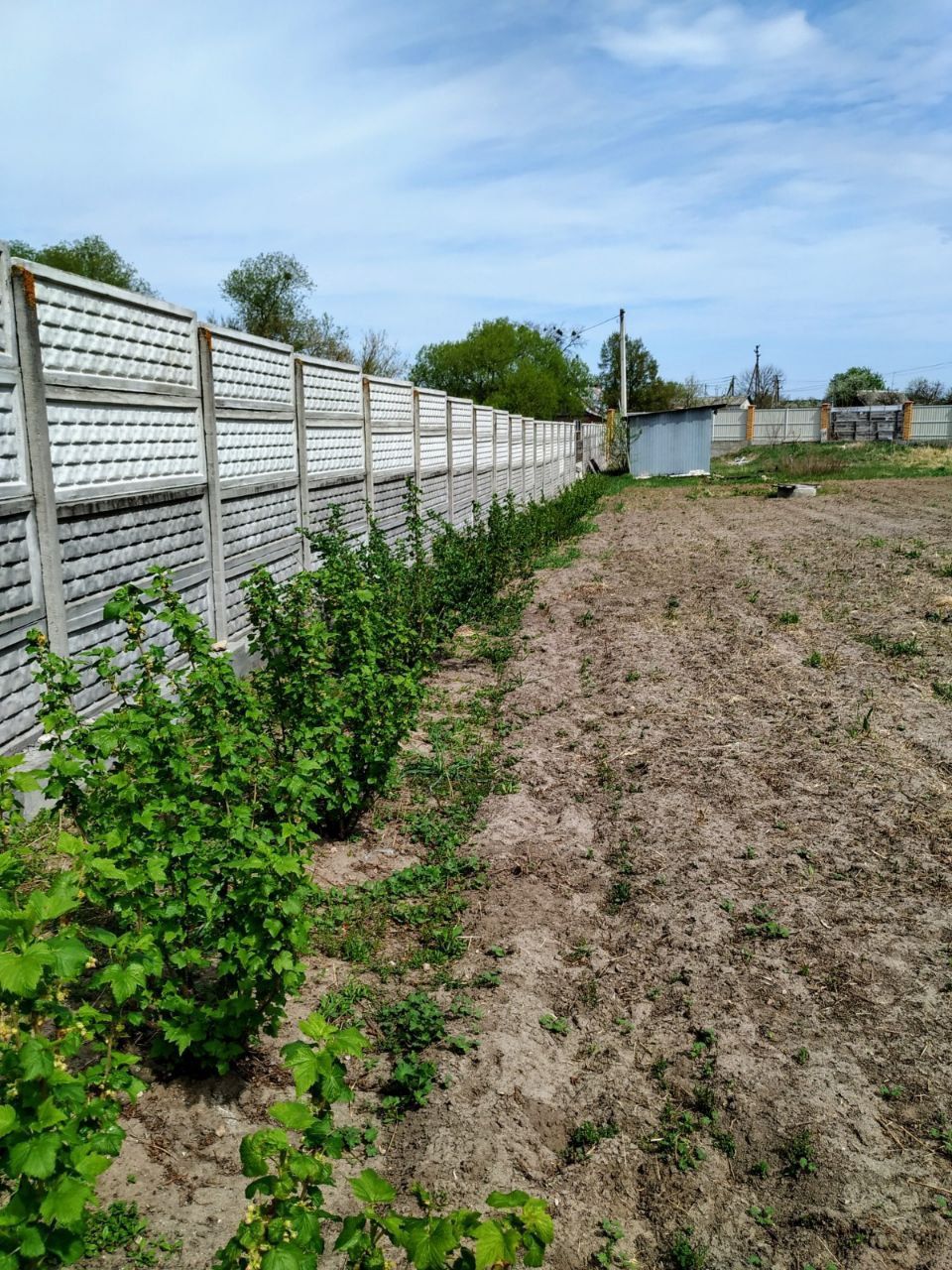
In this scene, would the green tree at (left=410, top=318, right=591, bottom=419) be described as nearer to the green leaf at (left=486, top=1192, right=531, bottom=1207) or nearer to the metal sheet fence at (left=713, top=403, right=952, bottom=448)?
the metal sheet fence at (left=713, top=403, right=952, bottom=448)

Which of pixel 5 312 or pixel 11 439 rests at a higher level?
pixel 5 312

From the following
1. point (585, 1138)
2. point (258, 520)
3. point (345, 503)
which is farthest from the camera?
point (345, 503)

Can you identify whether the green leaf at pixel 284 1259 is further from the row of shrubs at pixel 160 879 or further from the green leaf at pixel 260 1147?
the green leaf at pixel 260 1147

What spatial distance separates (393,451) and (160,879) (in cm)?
836

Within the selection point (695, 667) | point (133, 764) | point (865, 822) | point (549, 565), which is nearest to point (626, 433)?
point (549, 565)

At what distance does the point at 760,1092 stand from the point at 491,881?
64.1 inches

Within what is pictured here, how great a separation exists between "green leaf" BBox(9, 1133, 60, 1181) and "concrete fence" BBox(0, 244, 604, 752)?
9.18 ft

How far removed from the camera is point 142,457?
17.0 ft

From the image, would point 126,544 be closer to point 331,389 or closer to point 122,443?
point 122,443

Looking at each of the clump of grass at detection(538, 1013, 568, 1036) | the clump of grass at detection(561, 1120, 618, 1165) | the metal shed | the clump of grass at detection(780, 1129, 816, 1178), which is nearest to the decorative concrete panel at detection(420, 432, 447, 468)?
the clump of grass at detection(538, 1013, 568, 1036)

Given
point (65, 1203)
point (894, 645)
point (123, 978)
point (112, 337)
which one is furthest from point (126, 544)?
point (894, 645)

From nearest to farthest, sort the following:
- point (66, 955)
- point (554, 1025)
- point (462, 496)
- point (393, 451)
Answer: point (66, 955) → point (554, 1025) → point (393, 451) → point (462, 496)

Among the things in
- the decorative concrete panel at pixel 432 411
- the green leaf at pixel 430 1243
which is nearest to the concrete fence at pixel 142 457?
the decorative concrete panel at pixel 432 411

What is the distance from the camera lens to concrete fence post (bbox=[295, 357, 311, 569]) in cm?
765
